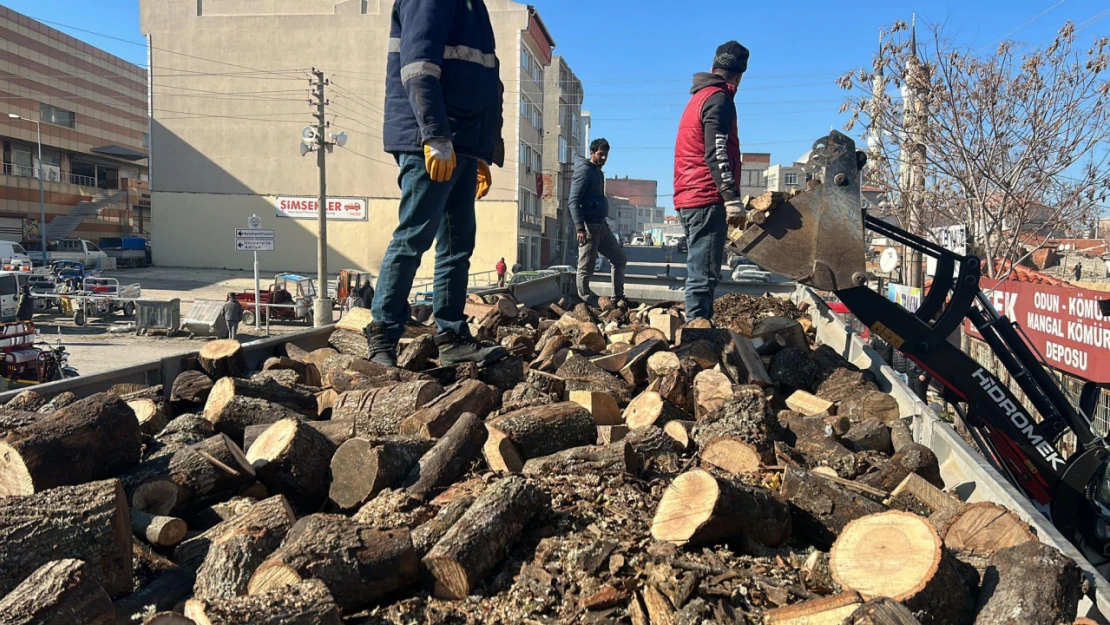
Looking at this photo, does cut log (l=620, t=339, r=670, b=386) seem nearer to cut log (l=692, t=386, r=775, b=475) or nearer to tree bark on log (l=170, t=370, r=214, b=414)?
cut log (l=692, t=386, r=775, b=475)

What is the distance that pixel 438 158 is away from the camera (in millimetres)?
3590

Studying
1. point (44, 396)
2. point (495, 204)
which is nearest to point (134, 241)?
point (495, 204)

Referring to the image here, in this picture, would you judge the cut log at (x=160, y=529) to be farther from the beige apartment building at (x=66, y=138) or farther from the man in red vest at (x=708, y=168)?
the beige apartment building at (x=66, y=138)

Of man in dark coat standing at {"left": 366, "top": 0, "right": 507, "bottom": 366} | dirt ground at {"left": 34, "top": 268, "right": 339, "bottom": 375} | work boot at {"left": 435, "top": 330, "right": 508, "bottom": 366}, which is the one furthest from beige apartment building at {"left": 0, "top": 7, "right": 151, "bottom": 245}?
work boot at {"left": 435, "top": 330, "right": 508, "bottom": 366}

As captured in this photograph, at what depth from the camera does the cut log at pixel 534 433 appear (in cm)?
291

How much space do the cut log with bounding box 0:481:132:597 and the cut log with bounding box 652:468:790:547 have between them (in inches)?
Result: 60.9

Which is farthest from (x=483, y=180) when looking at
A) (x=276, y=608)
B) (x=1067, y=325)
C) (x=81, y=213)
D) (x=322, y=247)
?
(x=81, y=213)

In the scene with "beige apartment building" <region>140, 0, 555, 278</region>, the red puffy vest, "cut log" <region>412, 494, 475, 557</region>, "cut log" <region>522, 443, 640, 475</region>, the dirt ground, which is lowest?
the dirt ground

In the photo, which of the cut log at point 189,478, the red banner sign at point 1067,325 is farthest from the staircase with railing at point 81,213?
the cut log at point 189,478

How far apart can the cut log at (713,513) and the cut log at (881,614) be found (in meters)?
0.55

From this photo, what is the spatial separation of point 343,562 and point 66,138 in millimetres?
65222

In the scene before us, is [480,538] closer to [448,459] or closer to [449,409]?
[448,459]

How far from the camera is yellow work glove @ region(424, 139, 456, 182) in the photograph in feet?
11.8

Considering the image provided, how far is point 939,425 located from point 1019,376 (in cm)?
99
